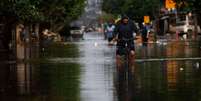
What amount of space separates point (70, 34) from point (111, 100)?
3826 inches

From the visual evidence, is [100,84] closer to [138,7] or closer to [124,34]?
[124,34]

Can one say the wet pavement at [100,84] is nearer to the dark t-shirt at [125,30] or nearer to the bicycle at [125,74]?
the bicycle at [125,74]

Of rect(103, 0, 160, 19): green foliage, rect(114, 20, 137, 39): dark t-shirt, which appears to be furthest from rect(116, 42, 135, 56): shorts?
rect(103, 0, 160, 19): green foliage

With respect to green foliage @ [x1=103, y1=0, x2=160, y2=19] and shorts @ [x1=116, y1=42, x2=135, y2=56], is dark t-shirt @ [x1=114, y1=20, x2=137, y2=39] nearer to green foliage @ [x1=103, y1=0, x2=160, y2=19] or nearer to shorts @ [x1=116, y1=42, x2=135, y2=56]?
shorts @ [x1=116, y1=42, x2=135, y2=56]

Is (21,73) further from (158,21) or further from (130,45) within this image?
(158,21)

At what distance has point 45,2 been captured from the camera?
158ft

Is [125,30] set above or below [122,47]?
above

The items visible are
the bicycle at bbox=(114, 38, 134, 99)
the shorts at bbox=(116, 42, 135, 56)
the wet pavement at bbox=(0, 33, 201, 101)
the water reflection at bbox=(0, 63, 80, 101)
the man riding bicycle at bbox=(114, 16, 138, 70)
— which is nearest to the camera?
the wet pavement at bbox=(0, 33, 201, 101)

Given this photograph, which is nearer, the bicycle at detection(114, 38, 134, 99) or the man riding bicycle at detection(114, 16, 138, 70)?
the bicycle at detection(114, 38, 134, 99)

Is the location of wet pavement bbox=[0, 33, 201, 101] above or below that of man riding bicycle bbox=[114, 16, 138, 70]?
below

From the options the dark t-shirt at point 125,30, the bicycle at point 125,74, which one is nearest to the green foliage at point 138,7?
the bicycle at point 125,74

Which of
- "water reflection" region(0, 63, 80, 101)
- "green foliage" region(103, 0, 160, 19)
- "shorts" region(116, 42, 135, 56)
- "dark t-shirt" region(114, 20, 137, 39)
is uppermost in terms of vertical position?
"green foliage" region(103, 0, 160, 19)

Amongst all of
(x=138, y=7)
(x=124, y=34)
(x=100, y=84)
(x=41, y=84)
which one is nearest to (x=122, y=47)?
(x=124, y=34)

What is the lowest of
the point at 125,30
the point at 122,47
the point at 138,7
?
the point at 122,47
